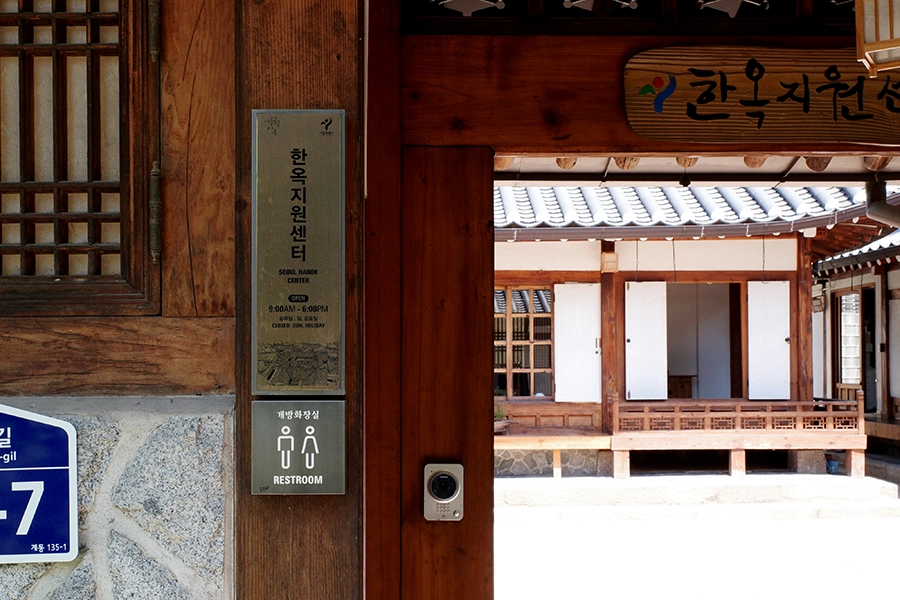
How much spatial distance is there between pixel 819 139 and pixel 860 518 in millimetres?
7573

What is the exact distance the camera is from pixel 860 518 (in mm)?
8500

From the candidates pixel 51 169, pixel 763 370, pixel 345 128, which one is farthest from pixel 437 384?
pixel 763 370

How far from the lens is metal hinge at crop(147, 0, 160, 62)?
77.0 inches

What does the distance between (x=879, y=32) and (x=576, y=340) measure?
824cm

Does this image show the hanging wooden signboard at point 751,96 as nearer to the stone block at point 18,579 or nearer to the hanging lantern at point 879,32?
the hanging lantern at point 879,32

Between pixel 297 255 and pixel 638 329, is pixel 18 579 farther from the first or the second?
pixel 638 329

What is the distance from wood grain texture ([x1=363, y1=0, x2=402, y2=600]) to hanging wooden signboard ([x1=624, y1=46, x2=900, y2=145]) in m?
0.80

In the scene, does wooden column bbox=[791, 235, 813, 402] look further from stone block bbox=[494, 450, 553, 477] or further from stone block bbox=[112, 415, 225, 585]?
stone block bbox=[112, 415, 225, 585]

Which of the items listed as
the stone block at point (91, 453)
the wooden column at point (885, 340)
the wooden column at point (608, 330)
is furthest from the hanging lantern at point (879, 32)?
the wooden column at point (885, 340)

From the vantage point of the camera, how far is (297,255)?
193 cm

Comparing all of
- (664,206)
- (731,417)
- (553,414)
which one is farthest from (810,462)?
(664,206)

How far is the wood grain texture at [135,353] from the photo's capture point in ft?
6.44

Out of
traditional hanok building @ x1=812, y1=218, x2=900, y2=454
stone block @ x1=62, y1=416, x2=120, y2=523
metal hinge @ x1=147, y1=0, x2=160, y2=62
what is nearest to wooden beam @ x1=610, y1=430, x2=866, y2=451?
traditional hanok building @ x1=812, y1=218, x2=900, y2=454

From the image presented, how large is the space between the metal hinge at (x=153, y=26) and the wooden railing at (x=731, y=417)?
7.91m
